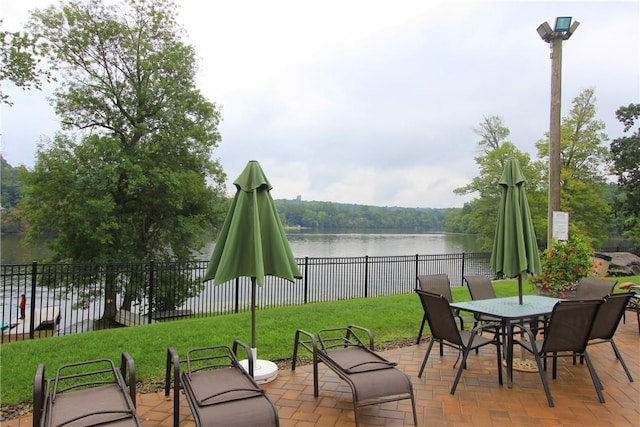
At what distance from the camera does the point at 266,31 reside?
8781 mm

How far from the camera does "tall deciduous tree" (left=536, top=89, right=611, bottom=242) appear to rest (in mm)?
20906

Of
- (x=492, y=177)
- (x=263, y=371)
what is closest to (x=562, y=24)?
(x=263, y=371)

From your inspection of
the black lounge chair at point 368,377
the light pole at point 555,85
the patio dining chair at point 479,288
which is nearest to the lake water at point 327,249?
the light pole at point 555,85

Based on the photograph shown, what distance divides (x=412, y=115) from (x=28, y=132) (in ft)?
44.2

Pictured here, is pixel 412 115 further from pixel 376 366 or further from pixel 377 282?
pixel 376 366

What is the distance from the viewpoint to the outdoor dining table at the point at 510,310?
3.81 metres

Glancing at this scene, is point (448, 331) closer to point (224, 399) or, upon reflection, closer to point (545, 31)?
point (224, 399)

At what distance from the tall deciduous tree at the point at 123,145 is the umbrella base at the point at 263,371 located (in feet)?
29.8

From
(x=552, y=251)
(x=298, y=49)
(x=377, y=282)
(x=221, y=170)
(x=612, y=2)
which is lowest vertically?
(x=377, y=282)

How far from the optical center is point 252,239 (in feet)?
12.0

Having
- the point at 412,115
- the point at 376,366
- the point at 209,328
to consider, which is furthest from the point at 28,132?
the point at 376,366

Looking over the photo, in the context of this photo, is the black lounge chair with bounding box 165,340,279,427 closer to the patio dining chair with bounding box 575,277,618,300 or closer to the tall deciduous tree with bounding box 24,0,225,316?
the patio dining chair with bounding box 575,277,618,300

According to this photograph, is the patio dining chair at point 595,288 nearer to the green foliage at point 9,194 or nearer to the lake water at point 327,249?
the lake water at point 327,249

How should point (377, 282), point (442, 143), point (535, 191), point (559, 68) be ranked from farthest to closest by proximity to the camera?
point (535, 191) < point (442, 143) < point (377, 282) < point (559, 68)
